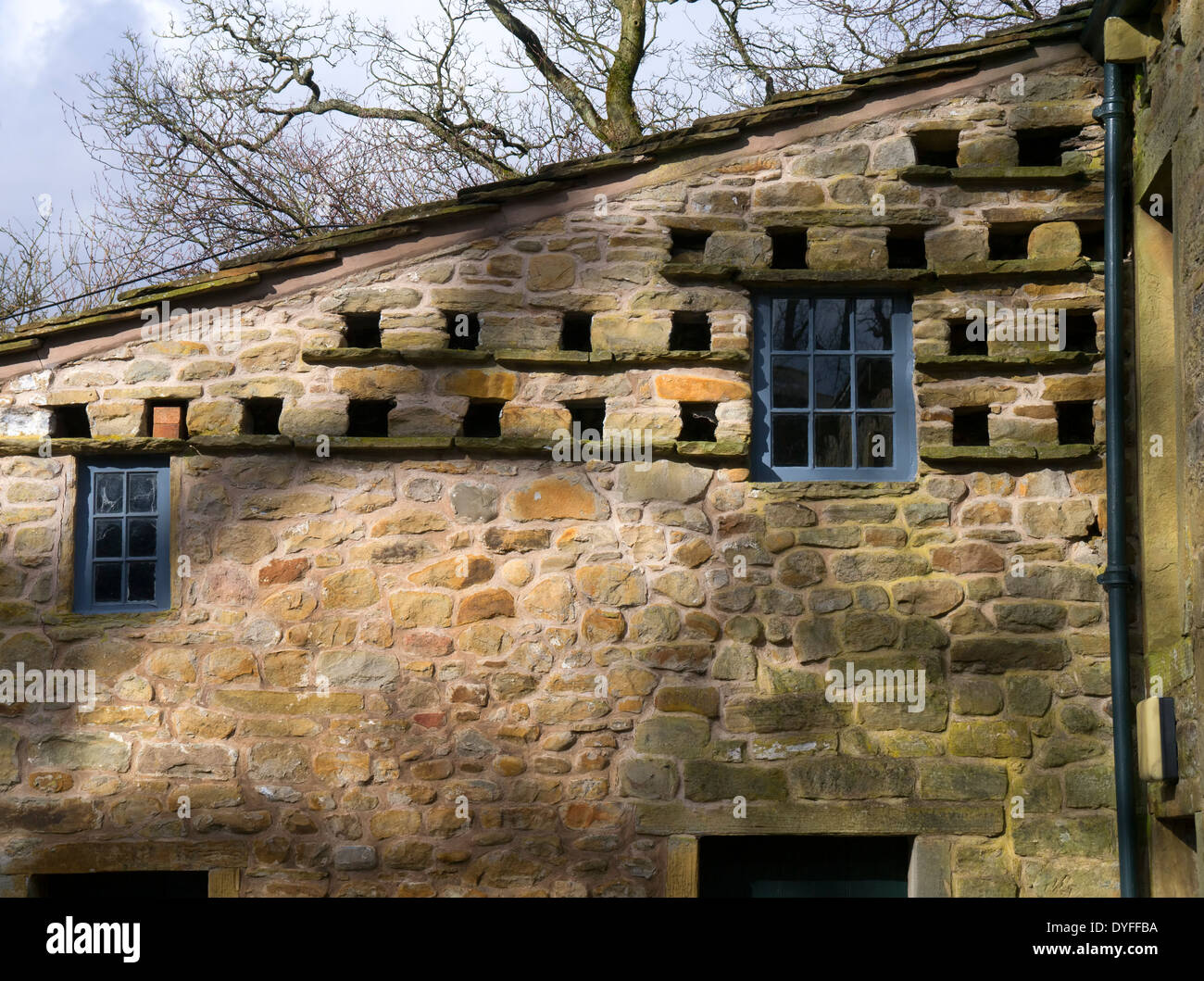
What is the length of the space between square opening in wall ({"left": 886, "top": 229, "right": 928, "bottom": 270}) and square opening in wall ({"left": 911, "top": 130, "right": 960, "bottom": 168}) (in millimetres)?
394

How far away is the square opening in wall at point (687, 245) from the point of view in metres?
6.65

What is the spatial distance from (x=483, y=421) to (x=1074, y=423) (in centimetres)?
304

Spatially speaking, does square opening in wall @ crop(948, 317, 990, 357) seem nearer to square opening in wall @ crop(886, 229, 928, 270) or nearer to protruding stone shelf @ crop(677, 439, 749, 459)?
square opening in wall @ crop(886, 229, 928, 270)

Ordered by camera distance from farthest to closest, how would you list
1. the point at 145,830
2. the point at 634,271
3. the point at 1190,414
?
the point at 634,271, the point at 145,830, the point at 1190,414

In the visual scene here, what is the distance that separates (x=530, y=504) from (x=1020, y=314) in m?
2.65

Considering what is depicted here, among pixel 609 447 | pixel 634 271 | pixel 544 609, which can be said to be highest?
pixel 634 271

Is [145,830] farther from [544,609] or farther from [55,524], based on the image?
[544,609]

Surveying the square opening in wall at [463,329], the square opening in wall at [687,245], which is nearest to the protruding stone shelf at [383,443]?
the square opening in wall at [463,329]

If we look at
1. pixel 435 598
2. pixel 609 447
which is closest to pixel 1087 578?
pixel 609 447

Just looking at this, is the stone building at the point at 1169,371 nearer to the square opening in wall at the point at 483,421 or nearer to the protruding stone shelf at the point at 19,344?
the square opening in wall at the point at 483,421

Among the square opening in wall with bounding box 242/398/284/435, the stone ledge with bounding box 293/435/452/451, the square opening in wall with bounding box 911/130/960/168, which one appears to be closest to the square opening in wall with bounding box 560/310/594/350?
the stone ledge with bounding box 293/435/452/451

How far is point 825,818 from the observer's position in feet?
19.9

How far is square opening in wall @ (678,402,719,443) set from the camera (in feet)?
21.4

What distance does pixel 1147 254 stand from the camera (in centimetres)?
627
